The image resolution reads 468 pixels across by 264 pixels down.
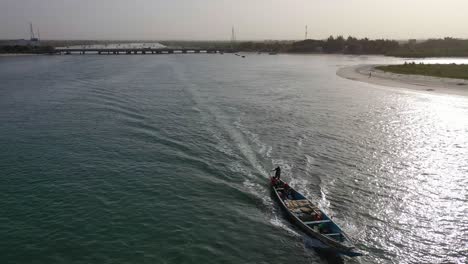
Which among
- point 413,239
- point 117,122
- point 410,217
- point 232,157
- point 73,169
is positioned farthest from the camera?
point 117,122

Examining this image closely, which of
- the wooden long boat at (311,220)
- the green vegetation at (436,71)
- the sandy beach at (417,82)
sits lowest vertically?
the wooden long boat at (311,220)

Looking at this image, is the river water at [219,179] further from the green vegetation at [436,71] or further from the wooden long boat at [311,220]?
the green vegetation at [436,71]

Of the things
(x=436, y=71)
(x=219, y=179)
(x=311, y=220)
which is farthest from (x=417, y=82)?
(x=311, y=220)

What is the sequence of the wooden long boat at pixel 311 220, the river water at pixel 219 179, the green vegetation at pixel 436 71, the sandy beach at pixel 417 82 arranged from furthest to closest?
1. the green vegetation at pixel 436 71
2. the sandy beach at pixel 417 82
3. the river water at pixel 219 179
4. the wooden long boat at pixel 311 220

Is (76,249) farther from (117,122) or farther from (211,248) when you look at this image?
(117,122)

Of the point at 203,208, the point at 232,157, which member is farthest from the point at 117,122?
the point at 203,208

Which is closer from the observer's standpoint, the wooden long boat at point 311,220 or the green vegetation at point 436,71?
the wooden long boat at point 311,220

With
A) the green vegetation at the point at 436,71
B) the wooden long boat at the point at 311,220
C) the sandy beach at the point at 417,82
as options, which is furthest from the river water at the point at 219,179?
the green vegetation at the point at 436,71
